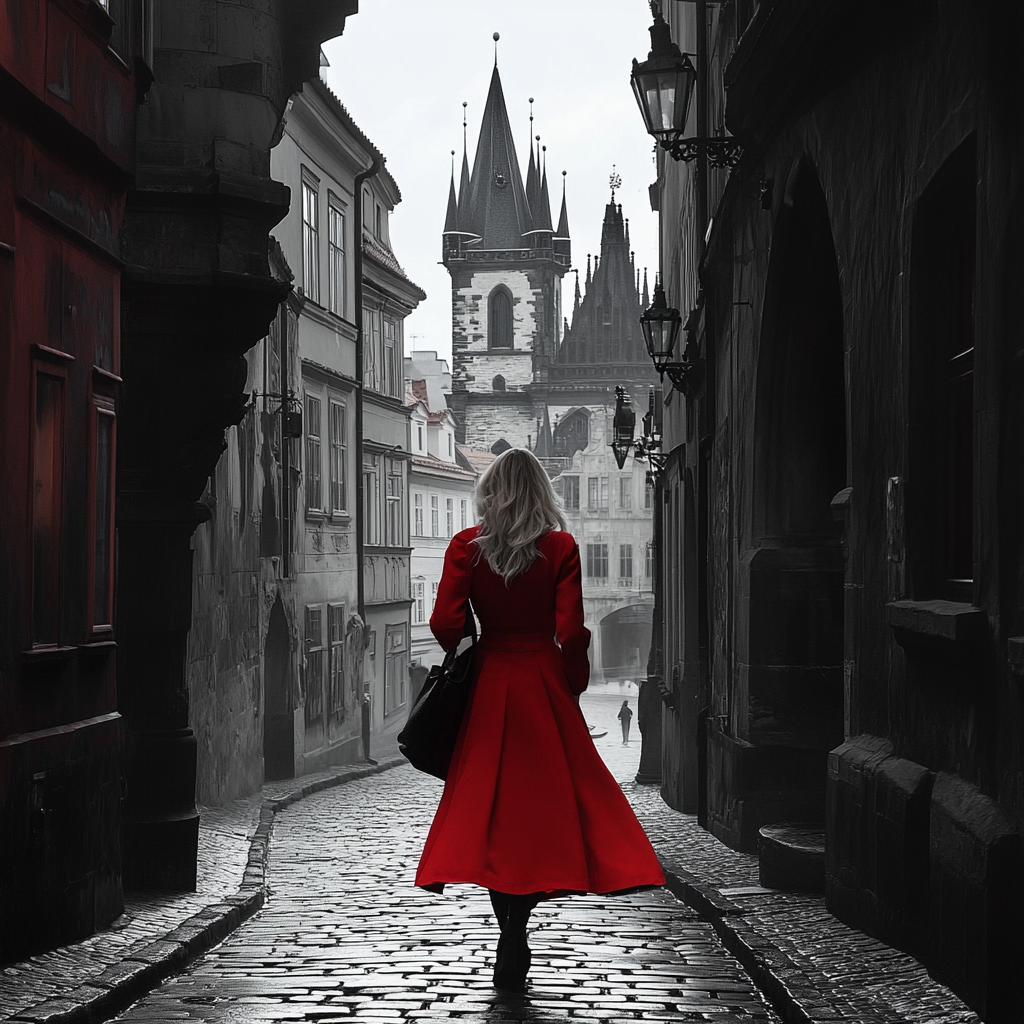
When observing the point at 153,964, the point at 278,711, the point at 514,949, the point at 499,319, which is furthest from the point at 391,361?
the point at 499,319

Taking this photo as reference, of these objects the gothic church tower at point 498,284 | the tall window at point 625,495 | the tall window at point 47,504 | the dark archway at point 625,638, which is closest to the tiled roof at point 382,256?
the tall window at point 47,504

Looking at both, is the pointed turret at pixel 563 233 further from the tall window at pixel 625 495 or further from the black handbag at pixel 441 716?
the black handbag at pixel 441 716

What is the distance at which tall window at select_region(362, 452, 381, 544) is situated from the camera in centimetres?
3145

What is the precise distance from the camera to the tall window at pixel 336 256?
25969 millimetres

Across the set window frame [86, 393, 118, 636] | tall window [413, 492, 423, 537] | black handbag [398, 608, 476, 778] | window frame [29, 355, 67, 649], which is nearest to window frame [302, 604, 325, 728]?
window frame [86, 393, 118, 636]

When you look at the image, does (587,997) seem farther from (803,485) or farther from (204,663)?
(204,663)

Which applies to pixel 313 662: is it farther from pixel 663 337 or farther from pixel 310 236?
pixel 663 337

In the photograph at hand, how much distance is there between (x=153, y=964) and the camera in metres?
6.56

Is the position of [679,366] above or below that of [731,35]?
below

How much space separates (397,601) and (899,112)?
28.1 metres

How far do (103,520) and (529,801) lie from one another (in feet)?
9.67

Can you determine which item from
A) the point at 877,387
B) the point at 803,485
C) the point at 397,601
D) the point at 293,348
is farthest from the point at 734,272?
the point at 397,601

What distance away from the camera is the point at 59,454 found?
7102 millimetres

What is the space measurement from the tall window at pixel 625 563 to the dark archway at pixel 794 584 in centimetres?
5885
